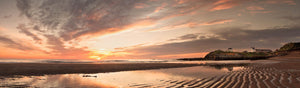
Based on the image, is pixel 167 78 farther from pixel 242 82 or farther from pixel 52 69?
pixel 52 69

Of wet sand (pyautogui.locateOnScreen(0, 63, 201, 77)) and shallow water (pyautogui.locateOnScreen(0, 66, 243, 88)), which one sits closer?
shallow water (pyautogui.locateOnScreen(0, 66, 243, 88))

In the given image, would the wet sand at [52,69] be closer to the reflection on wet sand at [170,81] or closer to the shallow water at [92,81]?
the shallow water at [92,81]

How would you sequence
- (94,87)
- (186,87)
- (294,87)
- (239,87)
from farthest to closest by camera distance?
1. (94,87)
2. (186,87)
3. (239,87)
4. (294,87)

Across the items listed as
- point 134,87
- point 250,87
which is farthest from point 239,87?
point 134,87

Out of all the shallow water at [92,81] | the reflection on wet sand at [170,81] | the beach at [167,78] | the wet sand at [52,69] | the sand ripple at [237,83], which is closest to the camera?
the sand ripple at [237,83]

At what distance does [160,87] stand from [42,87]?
6.36 meters

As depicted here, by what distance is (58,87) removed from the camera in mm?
8258

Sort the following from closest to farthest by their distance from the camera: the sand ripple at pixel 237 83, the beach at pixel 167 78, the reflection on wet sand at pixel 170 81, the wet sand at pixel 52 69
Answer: the sand ripple at pixel 237 83
the reflection on wet sand at pixel 170 81
the beach at pixel 167 78
the wet sand at pixel 52 69

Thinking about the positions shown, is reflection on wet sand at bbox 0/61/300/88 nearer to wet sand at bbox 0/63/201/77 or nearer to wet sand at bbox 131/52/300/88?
wet sand at bbox 131/52/300/88

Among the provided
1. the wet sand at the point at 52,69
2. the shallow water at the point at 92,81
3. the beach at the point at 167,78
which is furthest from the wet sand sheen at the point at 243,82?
the wet sand at the point at 52,69

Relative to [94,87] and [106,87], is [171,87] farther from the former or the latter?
[94,87]

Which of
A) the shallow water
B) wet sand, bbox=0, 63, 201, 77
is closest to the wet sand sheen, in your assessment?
the shallow water

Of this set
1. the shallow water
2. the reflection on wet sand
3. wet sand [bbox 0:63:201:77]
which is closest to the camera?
the reflection on wet sand

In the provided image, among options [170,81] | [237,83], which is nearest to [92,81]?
[170,81]
